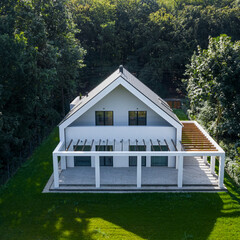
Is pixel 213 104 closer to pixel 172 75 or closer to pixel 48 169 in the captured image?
pixel 48 169

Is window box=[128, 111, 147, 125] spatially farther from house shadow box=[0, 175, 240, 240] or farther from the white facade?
house shadow box=[0, 175, 240, 240]

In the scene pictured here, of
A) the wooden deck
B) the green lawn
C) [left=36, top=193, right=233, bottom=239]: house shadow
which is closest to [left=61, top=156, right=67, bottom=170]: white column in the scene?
the green lawn

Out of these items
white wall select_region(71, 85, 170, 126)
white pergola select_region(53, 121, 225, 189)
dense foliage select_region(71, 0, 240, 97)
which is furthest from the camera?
dense foliage select_region(71, 0, 240, 97)

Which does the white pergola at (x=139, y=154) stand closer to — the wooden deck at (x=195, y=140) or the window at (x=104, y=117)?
the wooden deck at (x=195, y=140)

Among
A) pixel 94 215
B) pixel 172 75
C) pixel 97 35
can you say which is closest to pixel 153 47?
pixel 172 75

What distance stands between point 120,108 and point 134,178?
5715 millimetres

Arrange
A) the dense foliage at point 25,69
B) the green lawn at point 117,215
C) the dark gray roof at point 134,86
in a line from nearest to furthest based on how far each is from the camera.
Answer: the green lawn at point 117,215
the dark gray roof at point 134,86
the dense foliage at point 25,69

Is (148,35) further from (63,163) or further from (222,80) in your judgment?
(63,163)

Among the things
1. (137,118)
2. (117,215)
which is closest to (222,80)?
(137,118)

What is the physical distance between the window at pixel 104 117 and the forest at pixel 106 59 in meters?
6.29

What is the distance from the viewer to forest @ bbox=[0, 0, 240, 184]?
77.8 feet

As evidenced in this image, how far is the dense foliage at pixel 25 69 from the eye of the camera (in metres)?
22.4

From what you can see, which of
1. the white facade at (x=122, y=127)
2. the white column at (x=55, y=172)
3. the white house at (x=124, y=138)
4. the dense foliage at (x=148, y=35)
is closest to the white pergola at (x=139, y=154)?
the white column at (x=55, y=172)

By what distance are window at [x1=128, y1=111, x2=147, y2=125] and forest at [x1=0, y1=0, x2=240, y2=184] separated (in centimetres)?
695
